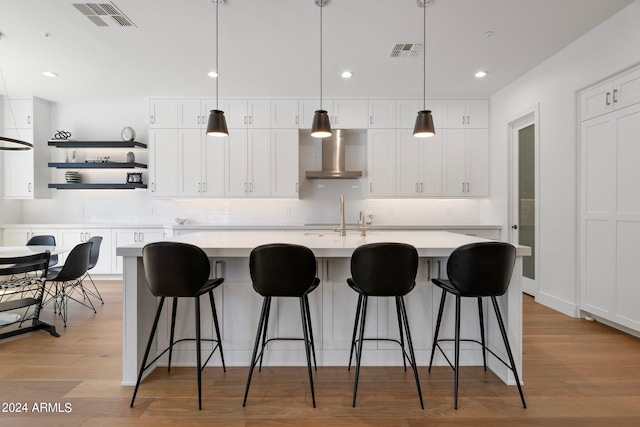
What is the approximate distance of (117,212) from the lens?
18.3 ft

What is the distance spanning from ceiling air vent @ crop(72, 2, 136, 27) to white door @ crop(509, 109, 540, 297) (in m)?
4.65

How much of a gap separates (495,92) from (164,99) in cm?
513

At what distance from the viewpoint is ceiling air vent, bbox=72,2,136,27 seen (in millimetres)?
2799

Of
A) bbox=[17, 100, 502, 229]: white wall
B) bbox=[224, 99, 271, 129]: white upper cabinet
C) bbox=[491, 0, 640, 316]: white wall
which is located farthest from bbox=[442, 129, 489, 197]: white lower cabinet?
bbox=[224, 99, 271, 129]: white upper cabinet

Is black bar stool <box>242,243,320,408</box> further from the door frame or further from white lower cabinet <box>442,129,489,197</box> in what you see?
white lower cabinet <box>442,129,489,197</box>

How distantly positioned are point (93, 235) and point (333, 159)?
13.0 ft

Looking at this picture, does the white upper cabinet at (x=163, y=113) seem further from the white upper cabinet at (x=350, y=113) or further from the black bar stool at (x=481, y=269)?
the black bar stool at (x=481, y=269)

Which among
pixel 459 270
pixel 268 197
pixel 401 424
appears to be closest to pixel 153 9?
pixel 268 197

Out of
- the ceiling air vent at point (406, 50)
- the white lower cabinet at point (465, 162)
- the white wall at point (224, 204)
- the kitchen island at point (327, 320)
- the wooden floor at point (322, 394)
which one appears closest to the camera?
the wooden floor at point (322, 394)

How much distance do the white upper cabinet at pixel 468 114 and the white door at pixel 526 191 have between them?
594mm

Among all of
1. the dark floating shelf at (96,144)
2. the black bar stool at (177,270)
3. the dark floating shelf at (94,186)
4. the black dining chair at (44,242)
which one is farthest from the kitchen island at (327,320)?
the dark floating shelf at (96,144)

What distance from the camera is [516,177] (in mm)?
4656

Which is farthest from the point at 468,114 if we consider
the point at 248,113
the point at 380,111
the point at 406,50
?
the point at 248,113

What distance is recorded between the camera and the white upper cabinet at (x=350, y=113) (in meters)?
5.15
